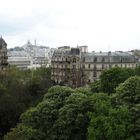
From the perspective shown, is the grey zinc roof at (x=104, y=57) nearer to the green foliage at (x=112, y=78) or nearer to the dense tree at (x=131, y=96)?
the green foliage at (x=112, y=78)

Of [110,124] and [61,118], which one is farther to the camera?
[61,118]

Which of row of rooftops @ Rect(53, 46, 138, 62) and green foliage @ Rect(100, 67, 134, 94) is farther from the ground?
row of rooftops @ Rect(53, 46, 138, 62)

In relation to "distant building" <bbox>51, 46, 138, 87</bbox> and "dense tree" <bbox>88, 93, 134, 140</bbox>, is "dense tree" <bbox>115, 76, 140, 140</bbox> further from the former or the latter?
"distant building" <bbox>51, 46, 138, 87</bbox>

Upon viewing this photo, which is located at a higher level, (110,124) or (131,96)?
(131,96)

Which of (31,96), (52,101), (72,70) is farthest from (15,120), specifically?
(72,70)

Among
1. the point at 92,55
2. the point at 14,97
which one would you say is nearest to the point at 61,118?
the point at 14,97

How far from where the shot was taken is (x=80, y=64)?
102375mm

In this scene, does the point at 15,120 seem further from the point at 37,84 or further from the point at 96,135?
the point at 96,135

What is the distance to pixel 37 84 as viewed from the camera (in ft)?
253

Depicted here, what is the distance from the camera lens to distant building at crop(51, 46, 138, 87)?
101250 mm

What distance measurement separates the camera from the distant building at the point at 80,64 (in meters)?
101

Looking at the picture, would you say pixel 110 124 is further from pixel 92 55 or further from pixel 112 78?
pixel 92 55

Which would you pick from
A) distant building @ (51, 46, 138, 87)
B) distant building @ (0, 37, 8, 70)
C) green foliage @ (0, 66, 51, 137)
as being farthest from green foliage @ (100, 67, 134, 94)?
distant building @ (0, 37, 8, 70)

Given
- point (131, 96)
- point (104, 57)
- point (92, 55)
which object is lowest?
point (131, 96)
